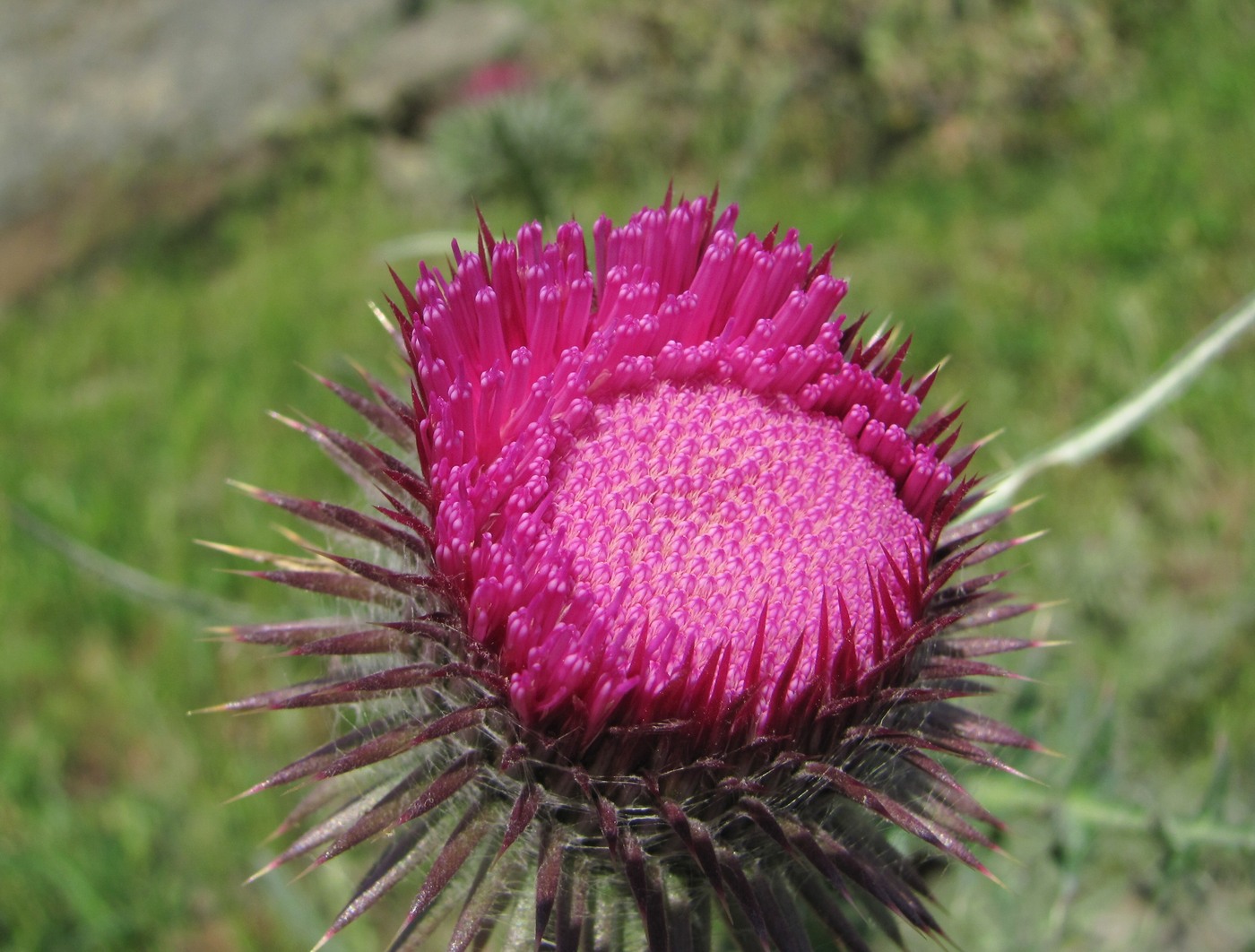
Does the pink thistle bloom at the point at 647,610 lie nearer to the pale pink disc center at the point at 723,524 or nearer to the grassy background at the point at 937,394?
the pale pink disc center at the point at 723,524

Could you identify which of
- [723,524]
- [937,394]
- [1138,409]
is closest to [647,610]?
[723,524]

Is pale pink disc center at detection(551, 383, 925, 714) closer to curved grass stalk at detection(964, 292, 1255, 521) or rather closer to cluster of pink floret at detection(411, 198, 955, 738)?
cluster of pink floret at detection(411, 198, 955, 738)

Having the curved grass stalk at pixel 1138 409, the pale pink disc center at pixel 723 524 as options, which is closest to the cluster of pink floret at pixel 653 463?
the pale pink disc center at pixel 723 524

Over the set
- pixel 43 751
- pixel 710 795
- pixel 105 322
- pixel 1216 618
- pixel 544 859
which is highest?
pixel 105 322

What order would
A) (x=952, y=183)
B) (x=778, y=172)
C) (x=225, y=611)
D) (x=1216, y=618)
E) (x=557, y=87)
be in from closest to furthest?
(x=225, y=611) → (x=1216, y=618) → (x=557, y=87) → (x=952, y=183) → (x=778, y=172)

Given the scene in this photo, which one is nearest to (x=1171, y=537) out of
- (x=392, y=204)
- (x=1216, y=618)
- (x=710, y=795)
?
(x=1216, y=618)

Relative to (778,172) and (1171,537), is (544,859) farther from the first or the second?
(778,172)
